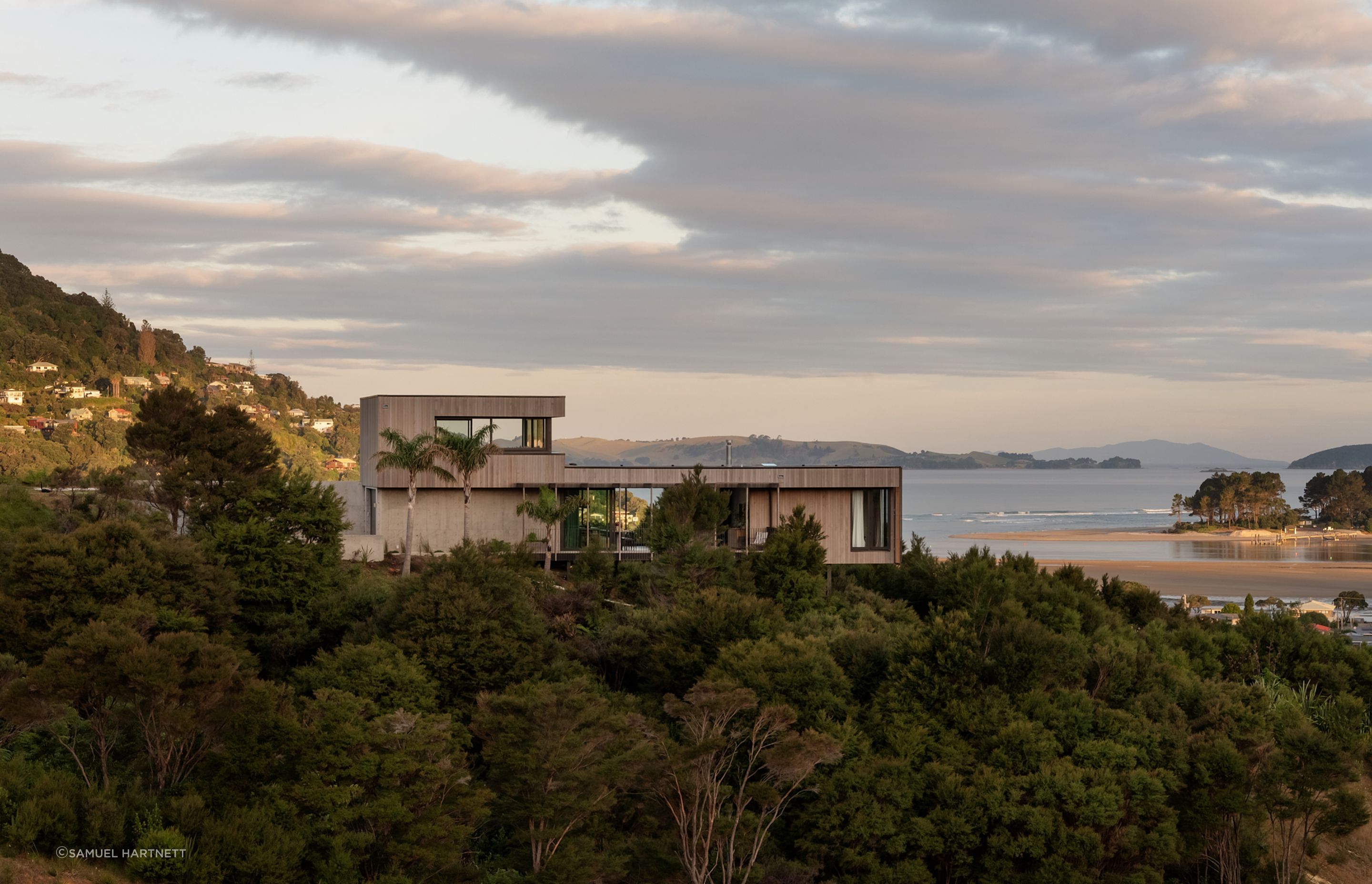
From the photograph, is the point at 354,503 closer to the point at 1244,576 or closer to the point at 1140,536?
the point at 1244,576

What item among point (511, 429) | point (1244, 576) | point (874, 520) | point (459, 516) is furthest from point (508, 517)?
point (1244, 576)

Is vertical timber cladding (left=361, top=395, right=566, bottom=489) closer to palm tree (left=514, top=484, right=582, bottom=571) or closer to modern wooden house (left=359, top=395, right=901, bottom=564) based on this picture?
modern wooden house (left=359, top=395, right=901, bottom=564)

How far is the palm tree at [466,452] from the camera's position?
38.9 m

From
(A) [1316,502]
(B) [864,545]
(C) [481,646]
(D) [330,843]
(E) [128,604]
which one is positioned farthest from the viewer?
(A) [1316,502]

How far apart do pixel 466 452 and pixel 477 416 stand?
390 cm

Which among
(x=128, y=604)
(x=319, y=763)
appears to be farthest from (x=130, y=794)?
(x=128, y=604)

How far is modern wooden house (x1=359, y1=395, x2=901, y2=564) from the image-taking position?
4141 centimetres

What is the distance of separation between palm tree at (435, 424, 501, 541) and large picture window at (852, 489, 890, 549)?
13.8 meters

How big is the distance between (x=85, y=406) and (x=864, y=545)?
84.3 metres

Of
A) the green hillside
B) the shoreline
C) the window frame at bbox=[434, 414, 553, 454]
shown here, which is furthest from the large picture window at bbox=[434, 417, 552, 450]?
the shoreline

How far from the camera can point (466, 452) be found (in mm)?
38969

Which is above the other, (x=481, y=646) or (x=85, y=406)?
(x=85, y=406)

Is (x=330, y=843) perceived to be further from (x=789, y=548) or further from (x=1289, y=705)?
(x=1289, y=705)

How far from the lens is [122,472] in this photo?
44156 millimetres
